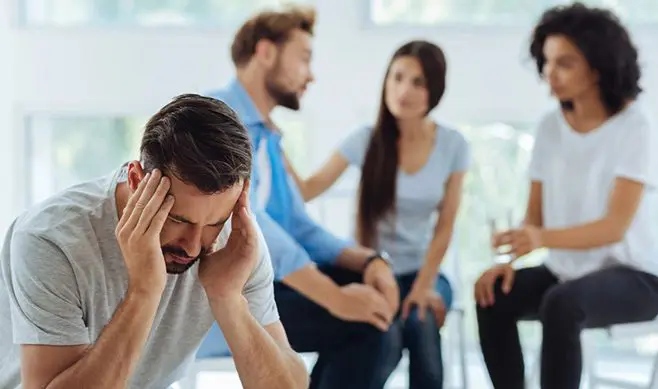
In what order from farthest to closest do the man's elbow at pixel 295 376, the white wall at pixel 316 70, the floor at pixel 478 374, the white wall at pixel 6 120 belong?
1. the white wall at pixel 6 120
2. the white wall at pixel 316 70
3. the floor at pixel 478 374
4. the man's elbow at pixel 295 376

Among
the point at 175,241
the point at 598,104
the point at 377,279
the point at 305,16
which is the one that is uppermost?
the point at 305,16

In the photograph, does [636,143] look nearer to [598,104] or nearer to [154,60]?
[598,104]

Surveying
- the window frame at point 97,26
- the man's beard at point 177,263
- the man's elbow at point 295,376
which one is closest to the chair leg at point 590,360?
the man's elbow at point 295,376

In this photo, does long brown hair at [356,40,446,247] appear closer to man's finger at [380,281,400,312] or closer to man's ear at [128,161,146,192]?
man's finger at [380,281,400,312]

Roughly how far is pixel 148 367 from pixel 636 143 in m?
1.31

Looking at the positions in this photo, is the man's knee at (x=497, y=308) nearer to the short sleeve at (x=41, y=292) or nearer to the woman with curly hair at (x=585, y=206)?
the woman with curly hair at (x=585, y=206)

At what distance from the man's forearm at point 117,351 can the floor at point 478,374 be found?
1711mm

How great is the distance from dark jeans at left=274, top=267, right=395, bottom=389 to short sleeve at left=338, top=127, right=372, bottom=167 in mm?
542

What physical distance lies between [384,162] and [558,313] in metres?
0.59

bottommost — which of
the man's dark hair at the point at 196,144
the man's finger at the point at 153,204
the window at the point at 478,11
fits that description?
the man's finger at the point at 153,204

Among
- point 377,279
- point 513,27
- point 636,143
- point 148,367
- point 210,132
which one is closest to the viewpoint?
point 210,132

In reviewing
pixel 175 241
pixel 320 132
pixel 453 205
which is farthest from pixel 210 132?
pixel 320 132

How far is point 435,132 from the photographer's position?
2525 mm

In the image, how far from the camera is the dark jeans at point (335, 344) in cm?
200
